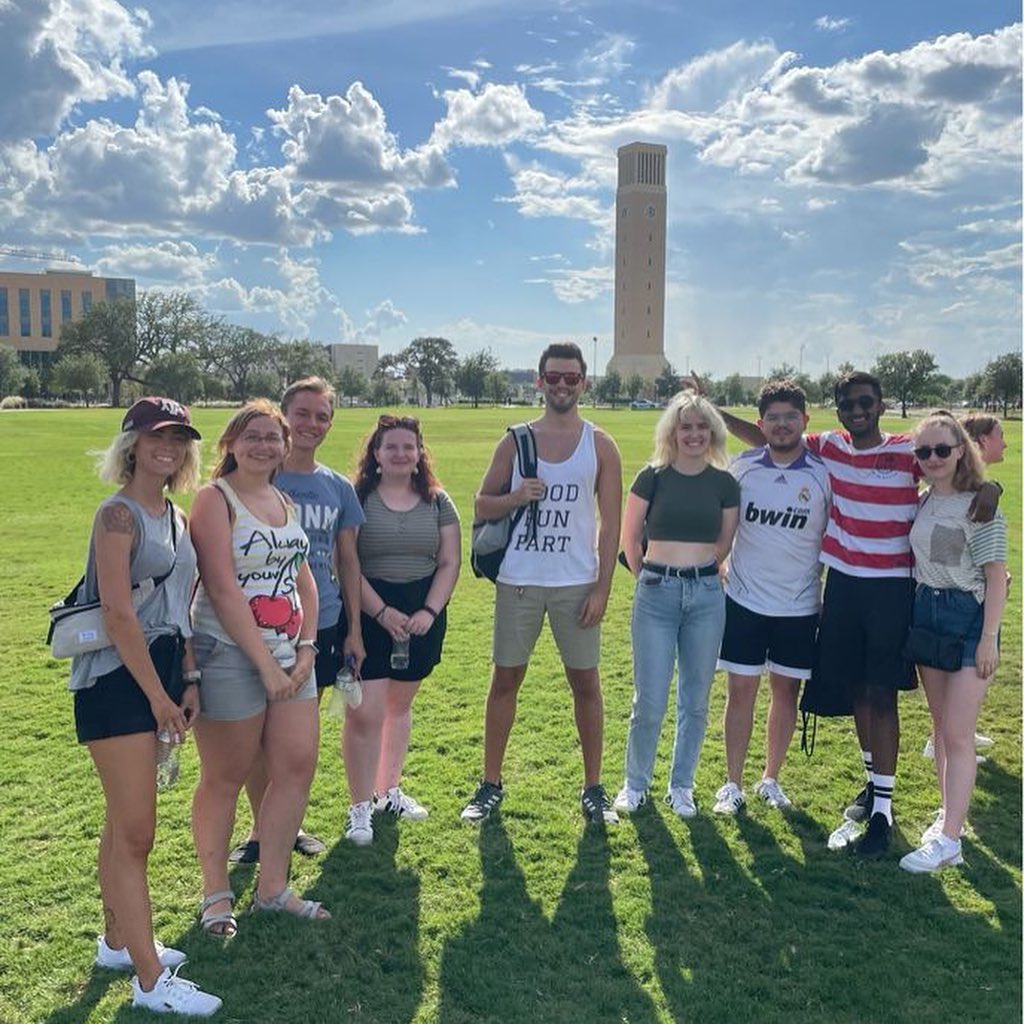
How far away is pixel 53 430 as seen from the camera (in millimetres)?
37969

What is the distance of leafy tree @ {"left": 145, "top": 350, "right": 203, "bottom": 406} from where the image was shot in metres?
76.6

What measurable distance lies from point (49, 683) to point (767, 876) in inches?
213

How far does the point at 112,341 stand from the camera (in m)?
85.1

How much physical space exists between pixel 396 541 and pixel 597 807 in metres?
1.74

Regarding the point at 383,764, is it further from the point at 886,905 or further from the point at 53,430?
the point at 53,430

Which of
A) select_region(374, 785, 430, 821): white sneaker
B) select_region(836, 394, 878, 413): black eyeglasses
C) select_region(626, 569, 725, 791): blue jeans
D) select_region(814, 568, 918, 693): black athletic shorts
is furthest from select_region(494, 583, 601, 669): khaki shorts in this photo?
select_region(836, 394, 878, 413): black eyeglasses

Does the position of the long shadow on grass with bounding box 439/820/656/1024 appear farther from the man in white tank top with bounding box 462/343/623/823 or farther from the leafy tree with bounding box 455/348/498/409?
the leafy tree with bounding box 455/348/498/409

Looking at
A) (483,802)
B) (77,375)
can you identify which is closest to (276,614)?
(483,802)

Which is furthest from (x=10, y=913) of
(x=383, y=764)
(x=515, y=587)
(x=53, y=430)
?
(x=53, y=430)

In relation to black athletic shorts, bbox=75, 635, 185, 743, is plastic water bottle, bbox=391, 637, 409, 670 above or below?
below

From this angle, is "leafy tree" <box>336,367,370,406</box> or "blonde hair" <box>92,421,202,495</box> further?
"leafy tree" <box>336,367,370,406</box>

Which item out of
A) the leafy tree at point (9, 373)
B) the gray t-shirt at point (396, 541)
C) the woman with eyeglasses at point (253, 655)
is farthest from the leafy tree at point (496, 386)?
the woman with eyeglasses at point (253, 655)

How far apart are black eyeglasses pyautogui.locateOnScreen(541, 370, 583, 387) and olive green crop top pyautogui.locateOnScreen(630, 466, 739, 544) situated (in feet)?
1.98

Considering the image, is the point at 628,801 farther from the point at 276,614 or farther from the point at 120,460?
the point at 120,460
